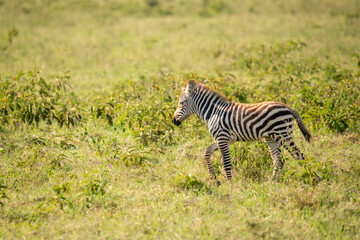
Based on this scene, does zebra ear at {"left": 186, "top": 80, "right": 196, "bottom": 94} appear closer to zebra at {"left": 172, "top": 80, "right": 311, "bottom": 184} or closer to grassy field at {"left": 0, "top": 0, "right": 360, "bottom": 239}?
zebra at {"left": 172, "top": 80, "right": 311, "bottom": 184}

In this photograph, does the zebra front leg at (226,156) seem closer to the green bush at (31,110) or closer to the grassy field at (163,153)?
the grassy field at (163,153)

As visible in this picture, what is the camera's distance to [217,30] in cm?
1945

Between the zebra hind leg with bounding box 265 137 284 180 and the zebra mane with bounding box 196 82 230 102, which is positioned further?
the zebra mane with bounding box 196 82 230 102

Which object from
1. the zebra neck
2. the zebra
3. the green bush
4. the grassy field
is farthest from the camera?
the green bush

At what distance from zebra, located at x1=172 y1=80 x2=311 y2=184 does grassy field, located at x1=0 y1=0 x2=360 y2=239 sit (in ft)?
0.94

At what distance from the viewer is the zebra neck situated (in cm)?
671

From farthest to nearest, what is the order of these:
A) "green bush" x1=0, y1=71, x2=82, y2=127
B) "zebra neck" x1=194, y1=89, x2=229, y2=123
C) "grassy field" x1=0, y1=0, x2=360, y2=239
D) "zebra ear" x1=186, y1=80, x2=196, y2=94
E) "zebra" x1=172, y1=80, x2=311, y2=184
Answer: "green bush" x1=0, y1=71, x2=82, y2=127 < "zebra ear" x1=186, y1=80, x2=196, y2=94 < "zebra neck" x1=194, y1=89, x2=229, y2=123 < "zebra" x1=172, y1=80, x2=311, y2=184 < "grassy field" x1=0, y1=0, x2=360, y2=239

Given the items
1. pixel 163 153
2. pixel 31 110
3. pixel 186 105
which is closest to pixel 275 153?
pixel 186 105

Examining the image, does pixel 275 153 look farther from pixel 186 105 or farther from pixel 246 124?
pixel 186 105

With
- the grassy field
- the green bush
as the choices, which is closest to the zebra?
the grassy field

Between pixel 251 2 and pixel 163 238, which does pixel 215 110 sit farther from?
pixel 251 2

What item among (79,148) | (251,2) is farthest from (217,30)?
(79,148)

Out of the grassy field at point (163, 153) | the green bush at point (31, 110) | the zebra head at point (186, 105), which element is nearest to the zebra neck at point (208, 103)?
the zebra head at point (186, 105)

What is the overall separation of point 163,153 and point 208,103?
146 centimetres
